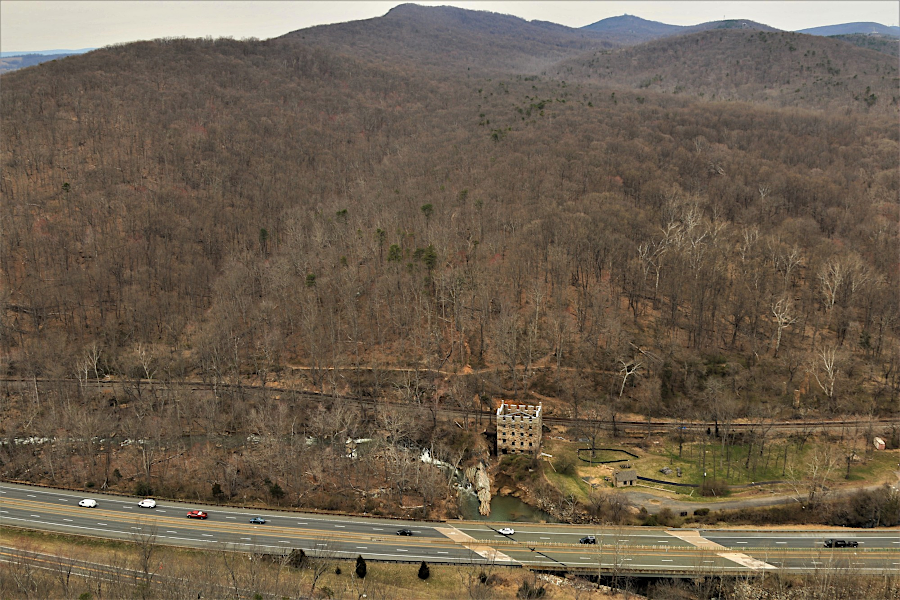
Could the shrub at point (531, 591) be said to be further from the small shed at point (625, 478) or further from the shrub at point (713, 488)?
the shrub at point (713, 488)

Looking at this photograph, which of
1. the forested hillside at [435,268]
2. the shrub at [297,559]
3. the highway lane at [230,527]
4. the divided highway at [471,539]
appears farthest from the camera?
the forested hillside at [435,268]

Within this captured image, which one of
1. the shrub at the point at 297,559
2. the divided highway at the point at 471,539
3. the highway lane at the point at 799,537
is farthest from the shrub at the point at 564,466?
the shrub at the point at 297,559

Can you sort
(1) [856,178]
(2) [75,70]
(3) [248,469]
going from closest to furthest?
1. (3) [248,469]
2. (1) [856,178]
3. (2) [75,70]

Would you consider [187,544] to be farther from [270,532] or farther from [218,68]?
[218,68]

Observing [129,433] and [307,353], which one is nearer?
[129,433]

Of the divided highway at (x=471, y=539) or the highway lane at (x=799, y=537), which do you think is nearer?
the divided highway at (x=471, y=539)

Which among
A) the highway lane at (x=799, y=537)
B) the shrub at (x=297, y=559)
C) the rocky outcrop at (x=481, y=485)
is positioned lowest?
the rocky outcrop at (x=481, y=485)

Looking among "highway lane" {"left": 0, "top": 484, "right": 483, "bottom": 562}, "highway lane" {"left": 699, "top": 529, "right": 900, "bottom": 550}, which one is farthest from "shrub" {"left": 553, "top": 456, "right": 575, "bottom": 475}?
"highway lane" {"left": 0, "top": 484, "right": 483, "bottom": 562}

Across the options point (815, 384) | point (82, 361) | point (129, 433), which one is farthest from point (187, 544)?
point (815, 384)

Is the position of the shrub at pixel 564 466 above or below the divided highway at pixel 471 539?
above
